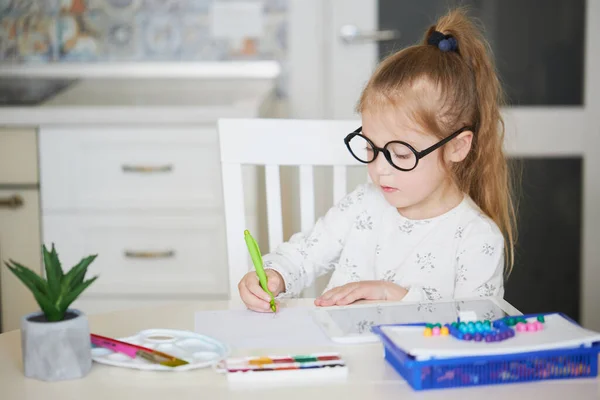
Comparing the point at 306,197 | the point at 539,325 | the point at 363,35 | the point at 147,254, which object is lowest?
the point at 147,254

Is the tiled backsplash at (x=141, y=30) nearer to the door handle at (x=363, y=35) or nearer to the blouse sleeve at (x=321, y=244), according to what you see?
the door handle at (x=363, y=35)

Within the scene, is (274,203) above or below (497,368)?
above

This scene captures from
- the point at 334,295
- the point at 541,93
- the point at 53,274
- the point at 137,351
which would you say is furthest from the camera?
the point at 541,93

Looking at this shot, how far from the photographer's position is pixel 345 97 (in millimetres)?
2961

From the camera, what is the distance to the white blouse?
1423 millimetres

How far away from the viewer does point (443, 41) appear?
1458mm

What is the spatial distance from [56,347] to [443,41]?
80 cm

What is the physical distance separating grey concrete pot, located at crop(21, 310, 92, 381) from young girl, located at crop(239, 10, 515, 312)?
33cm

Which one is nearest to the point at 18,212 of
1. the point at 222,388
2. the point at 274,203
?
the point at 274,203

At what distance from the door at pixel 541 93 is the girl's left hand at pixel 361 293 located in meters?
1.63

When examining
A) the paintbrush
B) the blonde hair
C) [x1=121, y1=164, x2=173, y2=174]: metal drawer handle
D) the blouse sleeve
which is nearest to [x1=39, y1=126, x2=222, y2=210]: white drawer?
[x1=121, y1=164, x2=173, y2=174]: metal drawer handle

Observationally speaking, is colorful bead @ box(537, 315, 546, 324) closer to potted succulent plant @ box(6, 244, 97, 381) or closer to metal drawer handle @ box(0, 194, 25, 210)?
potted succulent plant @ box(6, 244, 97, 381)

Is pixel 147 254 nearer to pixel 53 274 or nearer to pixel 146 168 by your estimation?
pixel 146 168

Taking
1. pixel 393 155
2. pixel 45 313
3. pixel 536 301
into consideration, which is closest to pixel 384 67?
pixel 393 155
